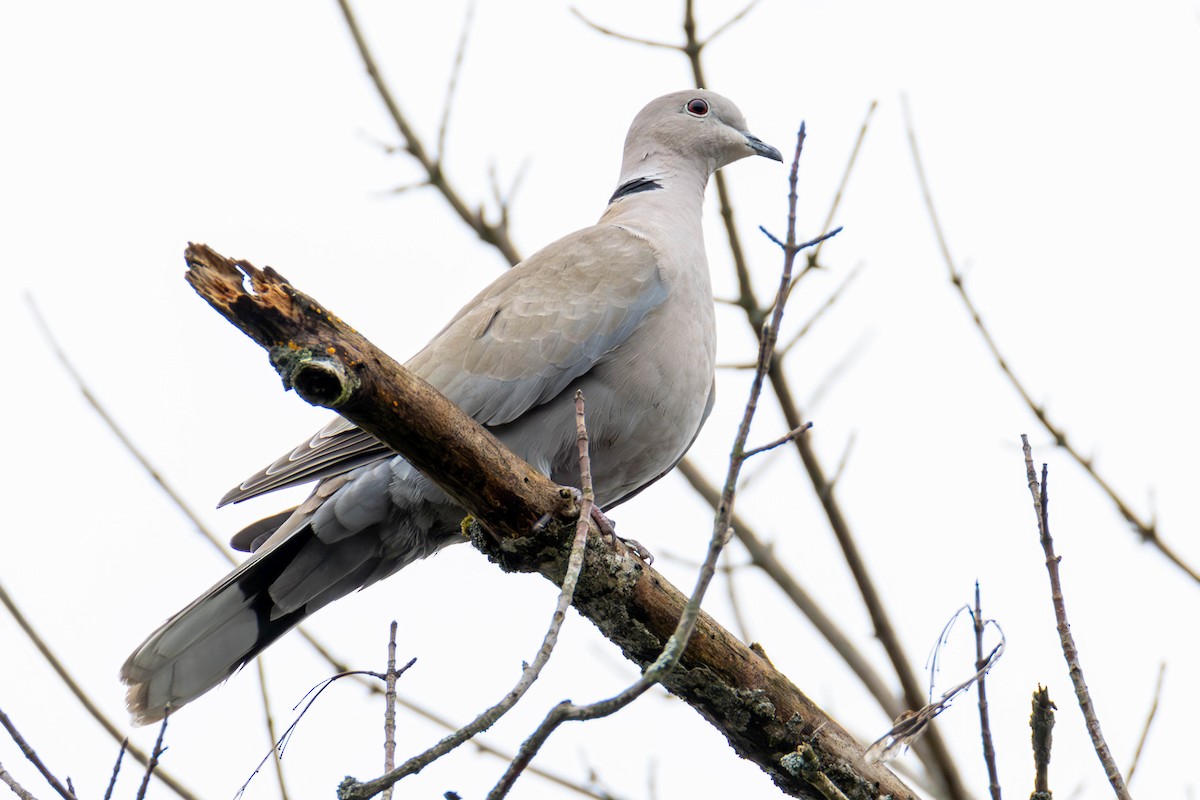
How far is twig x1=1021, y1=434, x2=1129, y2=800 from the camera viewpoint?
199 cm

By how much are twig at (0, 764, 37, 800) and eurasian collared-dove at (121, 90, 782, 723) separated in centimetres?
125

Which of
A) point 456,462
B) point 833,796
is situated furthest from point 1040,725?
point 456,462

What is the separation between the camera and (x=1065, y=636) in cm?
212

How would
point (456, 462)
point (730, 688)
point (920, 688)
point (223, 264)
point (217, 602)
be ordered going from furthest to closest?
point (920, 688), point (217, 602), point (730, 688), point (456, 462), point (223, 264)

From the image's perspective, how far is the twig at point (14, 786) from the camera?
209 cm

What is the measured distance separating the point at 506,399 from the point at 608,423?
0.32m

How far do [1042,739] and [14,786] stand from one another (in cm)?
176

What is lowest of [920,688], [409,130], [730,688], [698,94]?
[730,688]

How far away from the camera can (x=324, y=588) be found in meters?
3.59

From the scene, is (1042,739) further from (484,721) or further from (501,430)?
(501,430)

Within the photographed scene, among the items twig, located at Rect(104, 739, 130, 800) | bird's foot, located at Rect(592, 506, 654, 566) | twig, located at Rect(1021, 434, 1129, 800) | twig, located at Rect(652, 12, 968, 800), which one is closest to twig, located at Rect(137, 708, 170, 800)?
twig, located at Rect(104, 739, 130, 800)

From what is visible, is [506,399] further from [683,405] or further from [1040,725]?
[1040,725]

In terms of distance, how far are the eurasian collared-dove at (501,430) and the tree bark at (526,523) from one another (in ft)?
1.96

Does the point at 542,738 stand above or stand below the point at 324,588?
below
